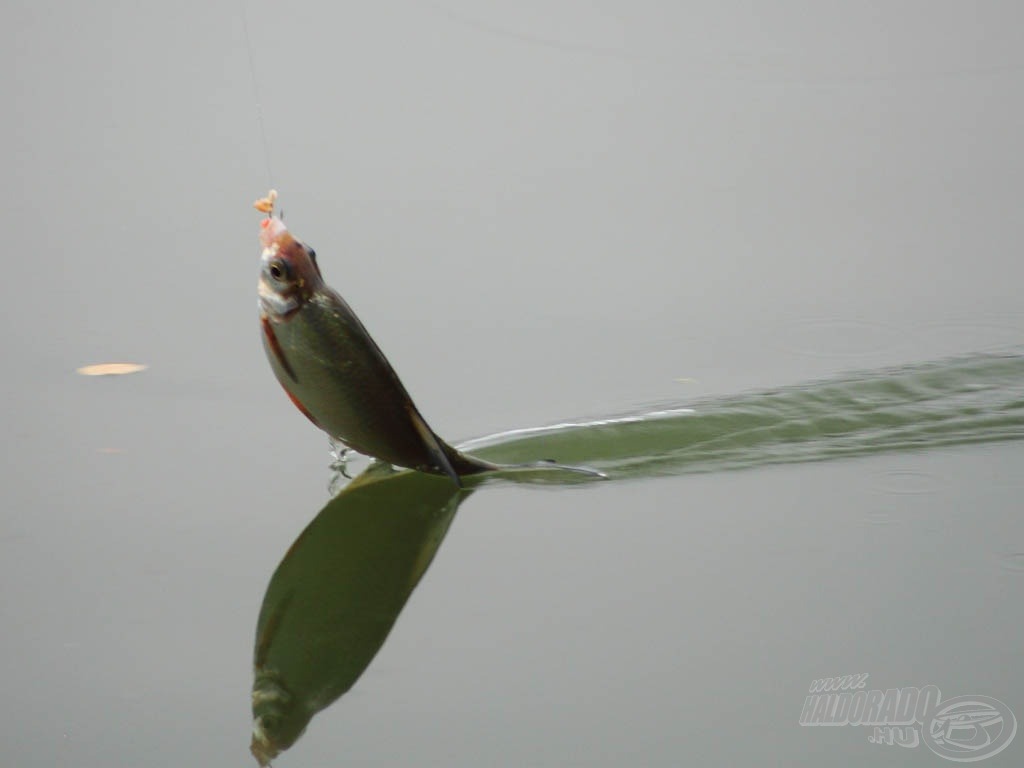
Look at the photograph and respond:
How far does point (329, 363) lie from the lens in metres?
3.27

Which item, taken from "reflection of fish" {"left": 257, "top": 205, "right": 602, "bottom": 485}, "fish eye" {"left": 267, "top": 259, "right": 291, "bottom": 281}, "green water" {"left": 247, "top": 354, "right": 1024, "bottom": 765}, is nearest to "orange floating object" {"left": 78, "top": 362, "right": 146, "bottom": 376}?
"green water" {"left": 247, "top": 354, "right": 1024, "bottom": 765}

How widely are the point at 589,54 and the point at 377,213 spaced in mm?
1420

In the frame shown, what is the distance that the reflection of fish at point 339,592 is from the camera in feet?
9.30

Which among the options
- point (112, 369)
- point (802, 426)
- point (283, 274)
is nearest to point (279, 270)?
point (283, 274)

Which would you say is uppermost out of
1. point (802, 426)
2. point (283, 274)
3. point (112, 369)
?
point (283, 274)

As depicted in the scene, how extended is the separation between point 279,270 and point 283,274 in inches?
0.5

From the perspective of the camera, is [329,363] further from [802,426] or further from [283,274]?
[802,426]

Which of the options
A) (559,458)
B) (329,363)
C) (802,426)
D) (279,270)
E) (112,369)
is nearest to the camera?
(279,270)

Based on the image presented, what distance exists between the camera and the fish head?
3.15 meters

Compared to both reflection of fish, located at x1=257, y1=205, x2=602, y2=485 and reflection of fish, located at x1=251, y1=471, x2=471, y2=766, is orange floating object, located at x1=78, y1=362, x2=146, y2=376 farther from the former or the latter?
reflection of fish, located at x1=257, y1=205, x2=602, y2=485

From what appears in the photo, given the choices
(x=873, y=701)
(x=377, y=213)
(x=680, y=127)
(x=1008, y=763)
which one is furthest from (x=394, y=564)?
(x=680, y=127)

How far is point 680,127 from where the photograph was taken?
568 cm

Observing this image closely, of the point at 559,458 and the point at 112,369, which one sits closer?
the point at 559,458

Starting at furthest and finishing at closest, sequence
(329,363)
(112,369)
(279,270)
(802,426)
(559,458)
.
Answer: (112,369) < (802,426) < (559,458) < (329,363) < (279,270)
